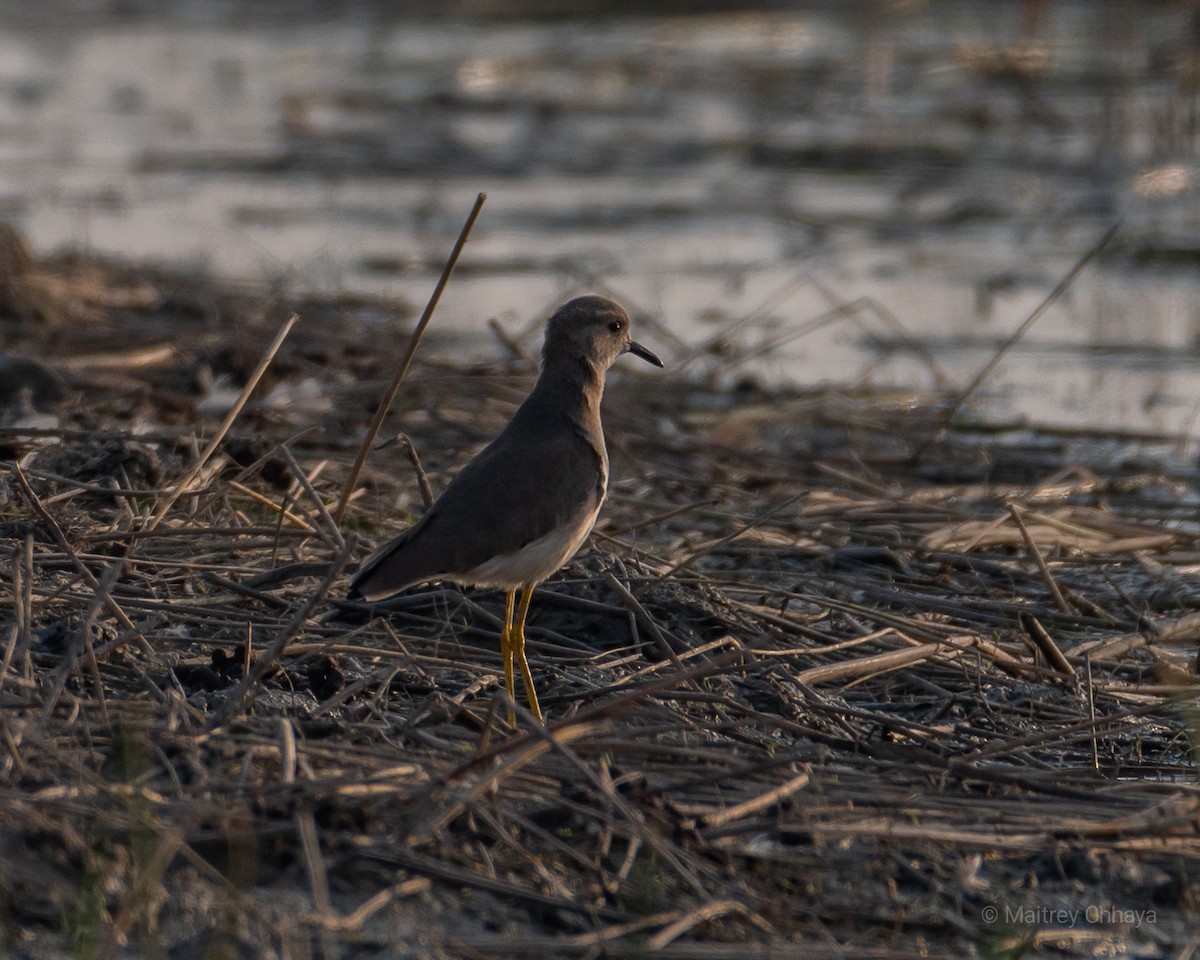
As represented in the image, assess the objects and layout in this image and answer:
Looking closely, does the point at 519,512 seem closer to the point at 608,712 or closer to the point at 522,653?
the point at 522,653

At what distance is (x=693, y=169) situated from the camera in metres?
15.3

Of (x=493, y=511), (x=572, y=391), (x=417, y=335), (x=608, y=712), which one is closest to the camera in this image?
(x=608, y=712)

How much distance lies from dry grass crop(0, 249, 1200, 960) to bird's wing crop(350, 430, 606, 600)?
20cm

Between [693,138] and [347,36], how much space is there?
7.33 m

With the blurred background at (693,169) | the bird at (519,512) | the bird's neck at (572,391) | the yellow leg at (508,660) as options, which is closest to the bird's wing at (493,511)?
the bird at (519,512)

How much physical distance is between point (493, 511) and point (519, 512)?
0.23 ft

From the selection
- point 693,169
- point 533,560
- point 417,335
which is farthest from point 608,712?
point 693,169

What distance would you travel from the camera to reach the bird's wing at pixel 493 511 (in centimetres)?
456

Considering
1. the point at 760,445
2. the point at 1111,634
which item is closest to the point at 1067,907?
the point at 1111,634

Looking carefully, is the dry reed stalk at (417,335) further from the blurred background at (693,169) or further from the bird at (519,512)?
the blurred background at (693,169)

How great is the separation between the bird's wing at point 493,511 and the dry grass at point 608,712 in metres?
0.20

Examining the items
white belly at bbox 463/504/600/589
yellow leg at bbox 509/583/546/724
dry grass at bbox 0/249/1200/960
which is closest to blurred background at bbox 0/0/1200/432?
dry grass at bbox 0/249/1200/960

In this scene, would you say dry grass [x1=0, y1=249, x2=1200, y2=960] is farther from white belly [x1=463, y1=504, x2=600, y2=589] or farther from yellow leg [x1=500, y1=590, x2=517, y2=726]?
white belly [x1=463, y1=504, x2=600, y2=589]

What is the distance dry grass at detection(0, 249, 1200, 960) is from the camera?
140 inches
